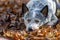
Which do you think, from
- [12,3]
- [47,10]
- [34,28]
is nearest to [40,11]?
[47,10]

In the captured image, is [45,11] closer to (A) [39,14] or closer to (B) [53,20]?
(A) [39,14]

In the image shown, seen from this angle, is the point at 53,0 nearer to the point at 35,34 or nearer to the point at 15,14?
the point at 15,14

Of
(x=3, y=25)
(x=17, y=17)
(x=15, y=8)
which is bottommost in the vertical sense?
(x=3, y=25)

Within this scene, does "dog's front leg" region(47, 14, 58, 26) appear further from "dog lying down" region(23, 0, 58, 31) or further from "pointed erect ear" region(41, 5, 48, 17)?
"pointed erect ear" region(41, 5, 48, 17)

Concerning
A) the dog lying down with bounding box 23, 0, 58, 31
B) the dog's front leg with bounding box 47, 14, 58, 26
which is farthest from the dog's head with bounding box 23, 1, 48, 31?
the dog's front leg with bounding box 47, 14, 58, 26

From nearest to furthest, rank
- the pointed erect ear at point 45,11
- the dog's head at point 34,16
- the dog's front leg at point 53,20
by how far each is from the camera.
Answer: the dog's head at point 34,16
the pointed erect ear at point 45,11
the dog's front leg at point 53,20

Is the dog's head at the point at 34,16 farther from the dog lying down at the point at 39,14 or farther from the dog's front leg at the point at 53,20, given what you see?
the dog's front leg at the point at 53,20

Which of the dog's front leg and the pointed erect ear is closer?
the pointed erect ear

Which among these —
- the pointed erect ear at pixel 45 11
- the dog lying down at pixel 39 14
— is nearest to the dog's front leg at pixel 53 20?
the dog lying down at pixel 39 14
